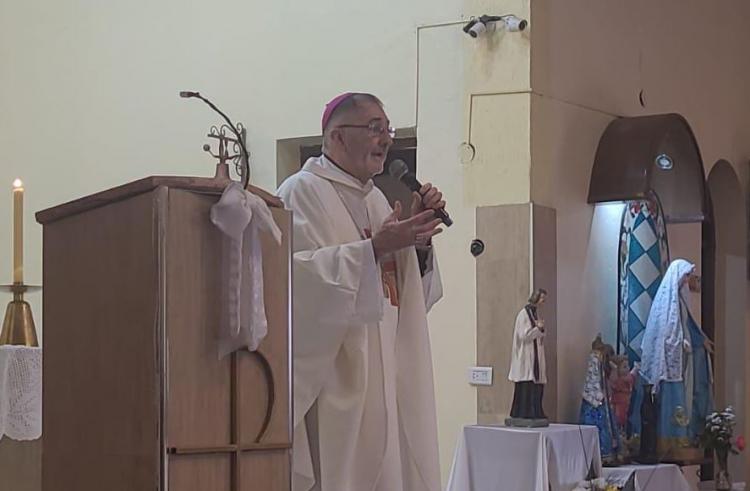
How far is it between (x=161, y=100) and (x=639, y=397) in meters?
3.59

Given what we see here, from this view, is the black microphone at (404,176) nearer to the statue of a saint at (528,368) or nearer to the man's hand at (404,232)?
the man's hand at (404,232)

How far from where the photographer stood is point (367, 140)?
3.86m

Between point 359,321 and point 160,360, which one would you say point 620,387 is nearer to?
point 359,321

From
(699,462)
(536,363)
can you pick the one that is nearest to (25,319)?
(536,363)

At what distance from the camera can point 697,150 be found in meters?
7.77

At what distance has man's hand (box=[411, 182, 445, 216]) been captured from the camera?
11.4ft

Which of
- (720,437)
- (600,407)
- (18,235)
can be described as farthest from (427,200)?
(720,437)

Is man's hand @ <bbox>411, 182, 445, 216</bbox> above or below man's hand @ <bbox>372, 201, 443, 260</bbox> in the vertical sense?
above

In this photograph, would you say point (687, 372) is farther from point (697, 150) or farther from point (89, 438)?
point (89, 438)

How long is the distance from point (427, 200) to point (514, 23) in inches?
140

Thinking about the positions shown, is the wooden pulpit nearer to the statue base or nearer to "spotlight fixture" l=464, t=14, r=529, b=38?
the statue base

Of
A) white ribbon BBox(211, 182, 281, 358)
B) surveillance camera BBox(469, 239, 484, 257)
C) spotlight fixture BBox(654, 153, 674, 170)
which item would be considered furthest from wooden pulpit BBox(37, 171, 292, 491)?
spotlight fixture BBox(654, 153, 674, 170)

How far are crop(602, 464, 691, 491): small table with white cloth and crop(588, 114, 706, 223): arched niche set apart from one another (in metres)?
1.54

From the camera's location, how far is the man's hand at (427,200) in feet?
11.4
